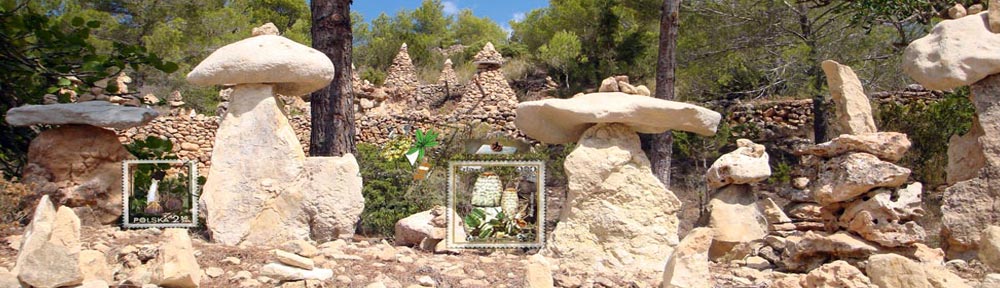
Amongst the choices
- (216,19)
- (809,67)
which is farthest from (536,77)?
(809,67)

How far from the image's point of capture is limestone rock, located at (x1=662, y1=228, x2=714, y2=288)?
3705 millimetres

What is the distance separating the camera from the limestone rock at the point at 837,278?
3832 mm

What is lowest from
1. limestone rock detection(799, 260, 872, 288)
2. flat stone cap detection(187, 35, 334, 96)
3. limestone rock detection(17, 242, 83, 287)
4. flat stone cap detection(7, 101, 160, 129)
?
limestone rock detection(799, 260, 872, 288)

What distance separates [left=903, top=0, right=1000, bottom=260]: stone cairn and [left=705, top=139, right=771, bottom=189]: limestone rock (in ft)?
4.20

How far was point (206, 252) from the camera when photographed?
4258mm

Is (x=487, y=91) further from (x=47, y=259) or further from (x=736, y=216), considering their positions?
(x=47, y=259)

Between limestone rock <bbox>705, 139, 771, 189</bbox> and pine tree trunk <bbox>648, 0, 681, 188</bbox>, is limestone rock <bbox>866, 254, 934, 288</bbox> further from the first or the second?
pine tree trunk <bbox>648, 0, 681, 188</bbox>

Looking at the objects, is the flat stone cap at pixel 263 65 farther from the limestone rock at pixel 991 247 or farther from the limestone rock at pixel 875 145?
the limestone rock at pixel 991 247

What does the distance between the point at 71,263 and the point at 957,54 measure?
560 cm


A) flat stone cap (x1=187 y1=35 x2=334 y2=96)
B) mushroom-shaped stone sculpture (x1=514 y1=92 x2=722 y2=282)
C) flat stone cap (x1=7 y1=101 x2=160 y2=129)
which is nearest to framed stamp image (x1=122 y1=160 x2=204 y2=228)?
flat stone cap (x1=7 y1=101 x2=160 y2=129)

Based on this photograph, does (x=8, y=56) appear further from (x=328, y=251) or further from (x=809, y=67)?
(x=809, y=67)

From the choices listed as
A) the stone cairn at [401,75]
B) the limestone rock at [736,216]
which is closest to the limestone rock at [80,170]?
the limestone rock at [736,216]

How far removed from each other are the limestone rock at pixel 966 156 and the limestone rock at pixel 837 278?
2.03 meters

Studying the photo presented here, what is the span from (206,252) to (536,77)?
17158 millimetres
